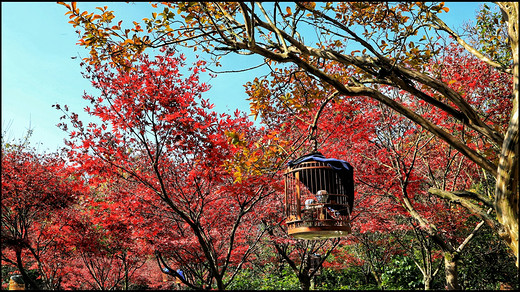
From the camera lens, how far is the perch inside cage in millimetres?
4809

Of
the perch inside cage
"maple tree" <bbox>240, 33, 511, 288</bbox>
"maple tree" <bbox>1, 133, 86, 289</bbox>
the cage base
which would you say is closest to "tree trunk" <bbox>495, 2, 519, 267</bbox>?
the perch inside cage

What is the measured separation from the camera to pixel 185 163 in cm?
688

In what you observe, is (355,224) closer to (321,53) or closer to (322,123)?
(322,123)

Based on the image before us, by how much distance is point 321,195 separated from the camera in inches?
198

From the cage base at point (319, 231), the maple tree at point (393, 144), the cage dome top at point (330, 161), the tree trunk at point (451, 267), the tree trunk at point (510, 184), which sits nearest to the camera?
the tree trunk at point (510, 184)

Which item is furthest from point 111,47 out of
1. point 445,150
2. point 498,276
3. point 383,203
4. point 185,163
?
point 498,276

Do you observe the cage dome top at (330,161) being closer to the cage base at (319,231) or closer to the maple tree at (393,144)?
the cage base at (319,231)

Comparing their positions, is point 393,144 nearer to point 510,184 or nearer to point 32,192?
point 510,184

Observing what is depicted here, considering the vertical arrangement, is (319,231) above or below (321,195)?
below

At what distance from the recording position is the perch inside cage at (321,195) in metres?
4.81

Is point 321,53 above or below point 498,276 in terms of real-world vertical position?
above

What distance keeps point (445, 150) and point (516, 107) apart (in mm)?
7150

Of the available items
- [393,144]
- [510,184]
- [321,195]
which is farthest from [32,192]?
[510,184]

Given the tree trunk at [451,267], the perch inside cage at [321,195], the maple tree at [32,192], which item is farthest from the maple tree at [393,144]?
the maple tree at [32,192]
